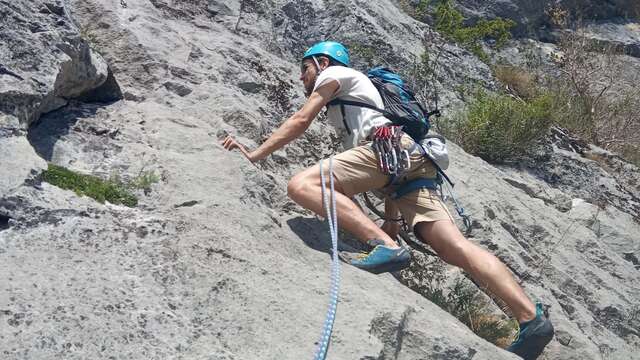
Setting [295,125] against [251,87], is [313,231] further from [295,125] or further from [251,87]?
[251,87]

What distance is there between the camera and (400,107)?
5426 mm

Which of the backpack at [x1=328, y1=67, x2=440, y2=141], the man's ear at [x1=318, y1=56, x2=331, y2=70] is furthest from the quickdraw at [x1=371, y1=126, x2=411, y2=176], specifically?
the man's ear at [x1=318, y1=56, x2=331, y2=70]

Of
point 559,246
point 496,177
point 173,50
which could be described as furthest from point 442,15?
point 173,50

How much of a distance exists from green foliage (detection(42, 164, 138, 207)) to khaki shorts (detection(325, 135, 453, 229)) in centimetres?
141

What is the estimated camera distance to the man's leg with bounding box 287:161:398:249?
15.8 feet

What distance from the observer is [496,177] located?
320 inches

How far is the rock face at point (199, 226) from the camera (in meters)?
3.43

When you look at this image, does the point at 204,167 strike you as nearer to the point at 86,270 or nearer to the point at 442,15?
the point at 86,270

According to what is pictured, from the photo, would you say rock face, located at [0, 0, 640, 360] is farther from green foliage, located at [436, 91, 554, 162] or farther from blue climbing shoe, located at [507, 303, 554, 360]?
green foliage, located at [436, 91, 554, 162]

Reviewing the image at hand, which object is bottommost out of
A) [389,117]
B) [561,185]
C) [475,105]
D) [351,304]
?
[561,185]

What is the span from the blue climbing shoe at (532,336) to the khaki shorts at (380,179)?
0.85m

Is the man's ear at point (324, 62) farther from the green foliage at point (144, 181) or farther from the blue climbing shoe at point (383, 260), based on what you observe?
the green foliage at point (144, 181)

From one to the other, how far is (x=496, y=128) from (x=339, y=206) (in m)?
4.72

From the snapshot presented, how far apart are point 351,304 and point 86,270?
134cm
